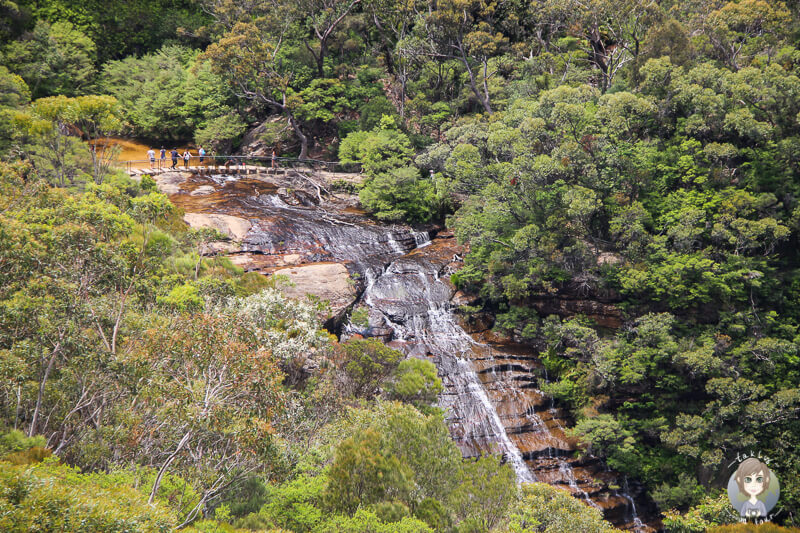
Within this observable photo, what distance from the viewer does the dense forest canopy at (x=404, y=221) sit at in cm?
1245

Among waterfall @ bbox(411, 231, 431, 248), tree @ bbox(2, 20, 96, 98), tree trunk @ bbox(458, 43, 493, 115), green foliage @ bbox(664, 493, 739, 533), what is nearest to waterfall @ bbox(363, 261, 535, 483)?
waterfall @ bbox(411, 231, 431, 248)

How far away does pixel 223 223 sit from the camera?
94.2ft

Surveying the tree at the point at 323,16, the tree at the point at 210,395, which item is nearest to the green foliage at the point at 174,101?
the tree at the point at 323,16

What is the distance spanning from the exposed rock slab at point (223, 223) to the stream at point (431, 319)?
32 centimetres

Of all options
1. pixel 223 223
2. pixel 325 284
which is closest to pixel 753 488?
pixel 325 284

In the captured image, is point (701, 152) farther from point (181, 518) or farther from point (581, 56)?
point (181, 518)

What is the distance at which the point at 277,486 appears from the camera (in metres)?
13.3

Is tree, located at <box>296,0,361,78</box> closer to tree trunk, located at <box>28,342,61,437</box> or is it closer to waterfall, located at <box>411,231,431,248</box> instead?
waterfall, located at <box>411,231,431,248</box>

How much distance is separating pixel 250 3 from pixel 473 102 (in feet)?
69.6

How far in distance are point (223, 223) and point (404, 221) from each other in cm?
1150

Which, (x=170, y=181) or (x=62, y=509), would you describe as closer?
(x=62, y=509)

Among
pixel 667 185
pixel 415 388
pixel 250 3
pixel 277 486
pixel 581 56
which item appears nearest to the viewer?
pixel 277 486

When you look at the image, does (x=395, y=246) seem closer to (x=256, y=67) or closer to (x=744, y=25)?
(x=256, y=67)

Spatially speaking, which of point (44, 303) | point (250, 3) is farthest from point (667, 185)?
point (250, 3)
